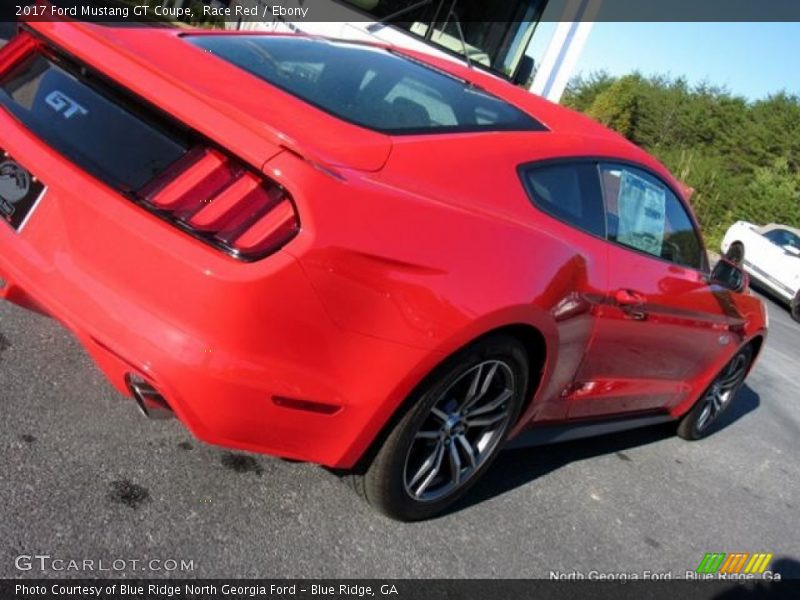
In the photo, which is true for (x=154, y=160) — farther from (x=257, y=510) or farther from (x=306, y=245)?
(x=257, y=510)

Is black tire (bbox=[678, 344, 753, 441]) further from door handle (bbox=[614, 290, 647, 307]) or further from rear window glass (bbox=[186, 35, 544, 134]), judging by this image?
rear window glass (bbox=[186, 35, 544, 134])

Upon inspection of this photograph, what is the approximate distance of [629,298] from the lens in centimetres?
324

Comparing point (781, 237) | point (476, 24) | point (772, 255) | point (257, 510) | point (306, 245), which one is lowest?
point (257, 510)

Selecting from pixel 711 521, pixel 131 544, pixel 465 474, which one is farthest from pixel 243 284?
pixel 711 521

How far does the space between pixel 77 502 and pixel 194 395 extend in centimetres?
64

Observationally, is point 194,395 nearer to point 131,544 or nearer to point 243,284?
point 243,284

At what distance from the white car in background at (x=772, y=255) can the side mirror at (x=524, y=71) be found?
6945mm

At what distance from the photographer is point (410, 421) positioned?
251 cm

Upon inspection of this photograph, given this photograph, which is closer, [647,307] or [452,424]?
[452,424]

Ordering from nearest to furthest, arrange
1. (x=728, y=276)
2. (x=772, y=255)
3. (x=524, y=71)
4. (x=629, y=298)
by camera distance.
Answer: (x=629, y=298) < (x=728, y=276) < (x=524, y=71) < (x=772, y=255)

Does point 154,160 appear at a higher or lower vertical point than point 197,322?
higher

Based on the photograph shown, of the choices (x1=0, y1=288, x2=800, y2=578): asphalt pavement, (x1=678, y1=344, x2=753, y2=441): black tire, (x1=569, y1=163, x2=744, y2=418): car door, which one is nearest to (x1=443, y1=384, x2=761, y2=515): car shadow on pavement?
(x1=0, y1=288, x2=800, y2=578): asphalt pavement

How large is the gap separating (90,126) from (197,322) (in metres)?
0.73

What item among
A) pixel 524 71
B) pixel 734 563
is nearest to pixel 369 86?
pixel 734 563
